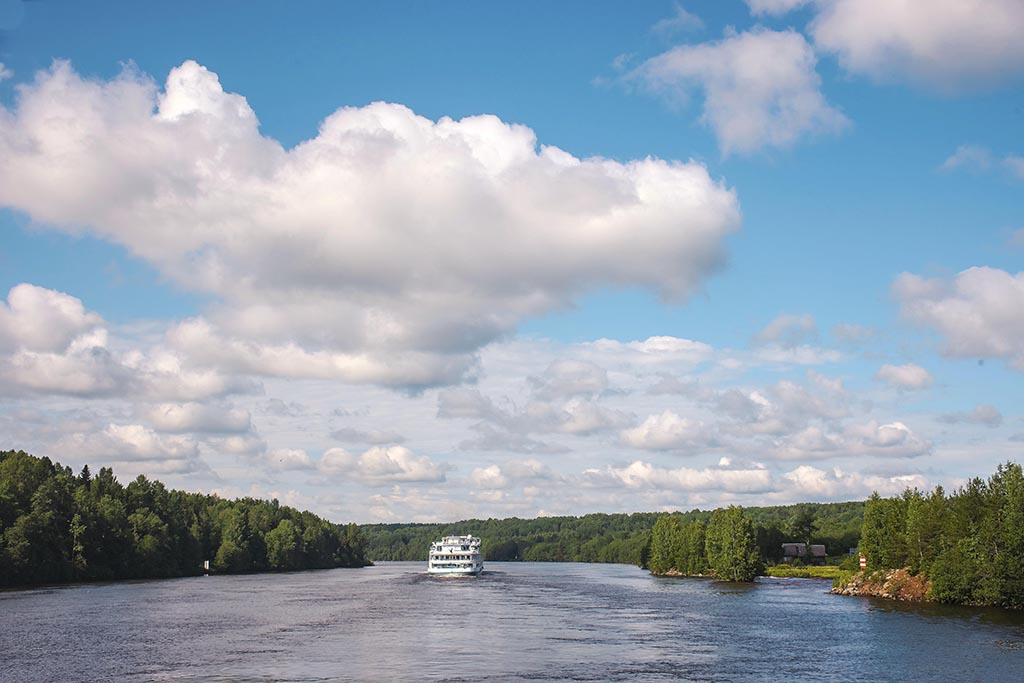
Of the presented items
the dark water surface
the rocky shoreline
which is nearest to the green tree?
the rocky shoreline

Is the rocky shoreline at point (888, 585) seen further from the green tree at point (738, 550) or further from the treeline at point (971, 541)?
the green tree at point (738, 550)

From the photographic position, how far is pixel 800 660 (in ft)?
225

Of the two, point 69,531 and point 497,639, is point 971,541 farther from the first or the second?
point 69,531

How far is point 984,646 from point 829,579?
121568mm

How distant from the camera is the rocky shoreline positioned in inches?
4754

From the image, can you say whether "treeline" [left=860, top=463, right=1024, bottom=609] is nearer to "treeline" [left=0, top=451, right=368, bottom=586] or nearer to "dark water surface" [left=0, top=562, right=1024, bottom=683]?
"dark water surface" [left=0, top=562, right=1024, bottom=683]

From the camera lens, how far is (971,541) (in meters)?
105

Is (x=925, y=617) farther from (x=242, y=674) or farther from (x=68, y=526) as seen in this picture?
(x=68, y=526)

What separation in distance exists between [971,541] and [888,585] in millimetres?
27881

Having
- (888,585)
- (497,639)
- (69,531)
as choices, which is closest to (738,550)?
(888,585)

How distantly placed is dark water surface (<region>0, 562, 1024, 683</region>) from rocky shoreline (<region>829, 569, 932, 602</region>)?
4826 mm

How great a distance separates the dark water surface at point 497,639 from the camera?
200 feet

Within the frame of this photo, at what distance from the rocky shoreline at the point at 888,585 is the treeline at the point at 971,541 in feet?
5.45

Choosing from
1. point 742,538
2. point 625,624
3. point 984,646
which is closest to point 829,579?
point 742,538
